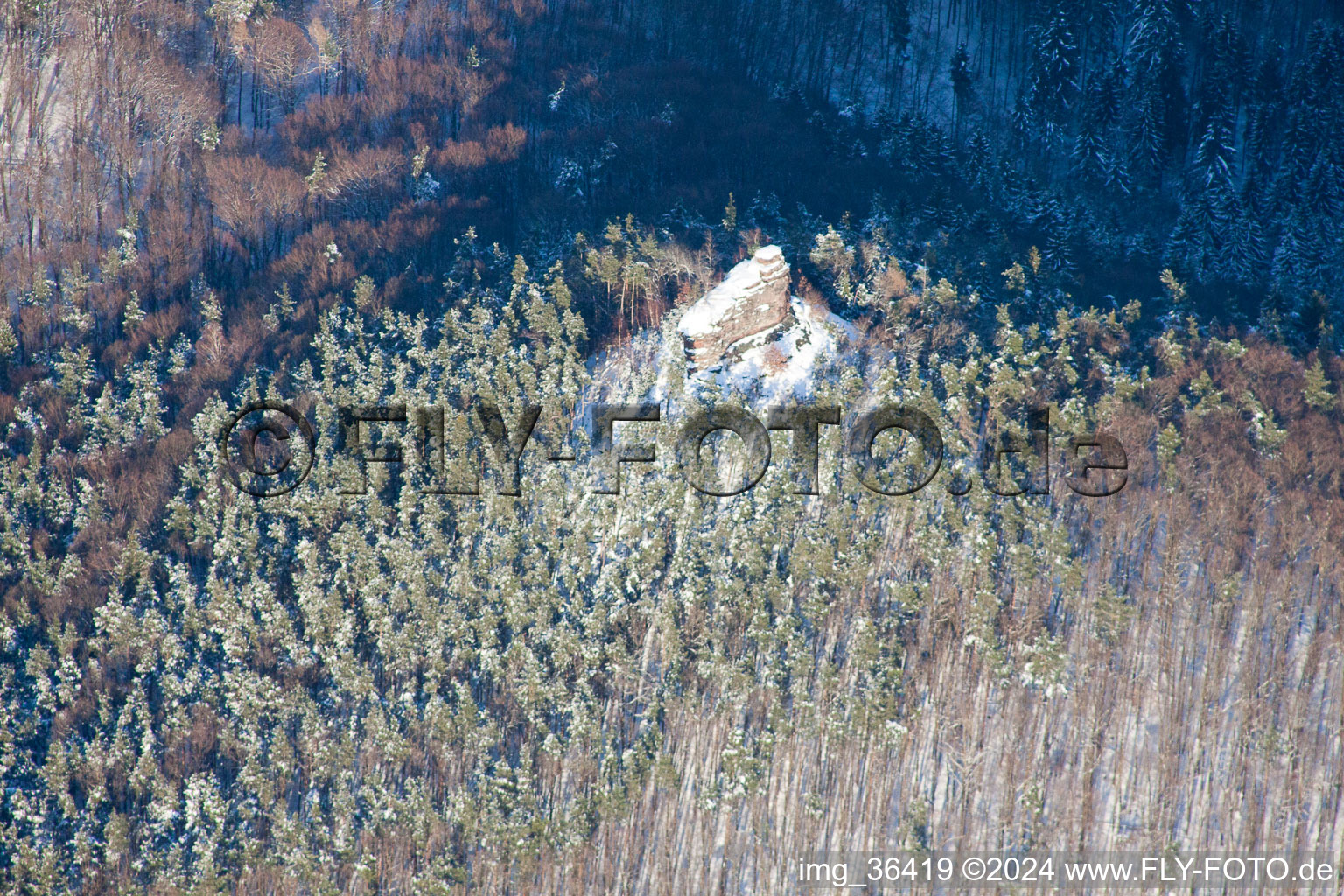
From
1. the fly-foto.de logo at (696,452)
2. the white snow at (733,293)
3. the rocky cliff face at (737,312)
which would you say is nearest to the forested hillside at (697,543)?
the fly-foto.de logo at (696,452)

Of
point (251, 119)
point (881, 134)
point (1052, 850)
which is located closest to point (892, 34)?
point (881, 134)

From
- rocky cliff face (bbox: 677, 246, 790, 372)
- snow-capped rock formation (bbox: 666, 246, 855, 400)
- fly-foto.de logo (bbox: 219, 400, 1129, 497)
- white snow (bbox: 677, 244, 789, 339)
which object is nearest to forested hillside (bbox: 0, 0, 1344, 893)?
fly-foto.de logo (bbox: 219, 400, 1129, 497)

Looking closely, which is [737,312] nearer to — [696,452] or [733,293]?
[733,293]

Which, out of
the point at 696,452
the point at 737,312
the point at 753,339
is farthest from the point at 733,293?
the point at 696,452

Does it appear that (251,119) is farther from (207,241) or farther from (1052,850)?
(1052,850)

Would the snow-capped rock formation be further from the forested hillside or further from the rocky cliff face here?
the forested hillside
